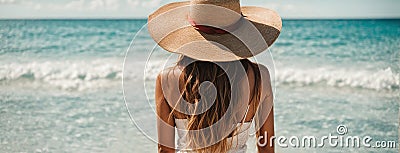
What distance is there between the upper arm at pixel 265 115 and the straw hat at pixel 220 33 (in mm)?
89

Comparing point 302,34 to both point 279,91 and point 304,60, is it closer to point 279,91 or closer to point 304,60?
point 304,60

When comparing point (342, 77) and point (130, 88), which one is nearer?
point (130, 88)

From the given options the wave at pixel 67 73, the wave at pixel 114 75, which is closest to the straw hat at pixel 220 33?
the wave at pixel 114 75

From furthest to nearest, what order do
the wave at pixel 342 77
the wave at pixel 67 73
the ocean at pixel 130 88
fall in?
the wave at pixel 67 73, the wave at pixel 342 77, the ocean at pixel 130 88

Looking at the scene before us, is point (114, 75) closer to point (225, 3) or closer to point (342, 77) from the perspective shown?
point (342, 77)

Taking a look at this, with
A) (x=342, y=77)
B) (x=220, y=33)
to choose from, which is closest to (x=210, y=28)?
(x=220, y=33)

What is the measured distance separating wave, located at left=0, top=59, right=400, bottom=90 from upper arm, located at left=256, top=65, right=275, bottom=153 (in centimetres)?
477

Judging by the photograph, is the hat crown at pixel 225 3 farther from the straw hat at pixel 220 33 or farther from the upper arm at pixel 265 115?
the upper arm at pixel 265 115

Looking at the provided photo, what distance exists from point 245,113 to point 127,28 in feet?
39.0

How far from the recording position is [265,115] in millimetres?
1644

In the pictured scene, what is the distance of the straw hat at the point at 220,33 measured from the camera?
1.46m

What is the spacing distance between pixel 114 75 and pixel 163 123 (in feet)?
18.4

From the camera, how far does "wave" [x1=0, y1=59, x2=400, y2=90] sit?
6.54 meters

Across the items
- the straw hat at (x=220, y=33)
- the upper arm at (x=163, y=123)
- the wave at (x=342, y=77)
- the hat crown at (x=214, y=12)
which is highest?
the hat crown at (x=214, y=12)
